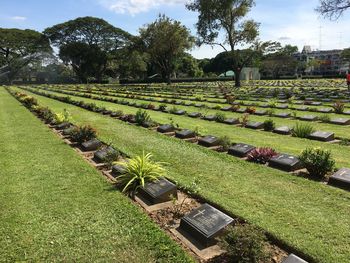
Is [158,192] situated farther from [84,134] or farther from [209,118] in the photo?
[209,118]

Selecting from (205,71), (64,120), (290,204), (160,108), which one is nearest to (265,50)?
(160,108)

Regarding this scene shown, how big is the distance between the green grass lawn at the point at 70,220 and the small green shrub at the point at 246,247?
1.77 feet

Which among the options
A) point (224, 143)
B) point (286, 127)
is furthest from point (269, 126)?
point (224, 143)

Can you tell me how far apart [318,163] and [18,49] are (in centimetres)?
8712

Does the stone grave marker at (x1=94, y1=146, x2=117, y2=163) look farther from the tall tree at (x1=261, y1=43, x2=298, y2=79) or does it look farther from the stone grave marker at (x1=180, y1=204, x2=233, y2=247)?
the tall tree at (x1=261, y1=43, x2=298, y2=79)

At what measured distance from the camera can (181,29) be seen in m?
51.3

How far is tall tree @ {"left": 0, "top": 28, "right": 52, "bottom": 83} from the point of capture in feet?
263

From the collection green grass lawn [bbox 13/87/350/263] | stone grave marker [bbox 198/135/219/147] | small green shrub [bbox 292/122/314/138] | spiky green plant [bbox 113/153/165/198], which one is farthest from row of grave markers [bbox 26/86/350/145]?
spiky green plant [bbox 113/153/165/198]

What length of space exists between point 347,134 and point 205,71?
10412 cm

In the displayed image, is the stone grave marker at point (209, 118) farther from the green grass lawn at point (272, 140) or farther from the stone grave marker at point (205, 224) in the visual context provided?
the stone grave marker at point (205, 224)

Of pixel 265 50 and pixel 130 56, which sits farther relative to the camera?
pixel 130 56

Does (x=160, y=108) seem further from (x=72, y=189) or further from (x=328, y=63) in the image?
(x=328, y=63)

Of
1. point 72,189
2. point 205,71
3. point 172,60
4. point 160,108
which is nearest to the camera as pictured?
point 72,189

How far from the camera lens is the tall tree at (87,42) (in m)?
77.6
